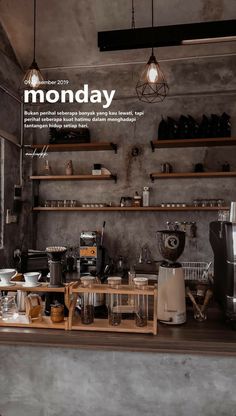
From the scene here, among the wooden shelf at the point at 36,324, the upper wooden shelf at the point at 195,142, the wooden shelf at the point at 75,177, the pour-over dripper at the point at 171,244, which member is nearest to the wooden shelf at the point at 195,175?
the upper wooden shelf at the point at 195,142

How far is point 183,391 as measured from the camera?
57.1 inches

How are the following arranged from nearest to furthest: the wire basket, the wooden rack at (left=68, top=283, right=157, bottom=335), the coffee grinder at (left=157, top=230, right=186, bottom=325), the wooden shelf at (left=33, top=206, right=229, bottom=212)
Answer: the wooden rack at (left=68, top=283, right=157, bottom=335) → the coffee grinder at (left=157, top=230, right=186, bottom=325) → the wooden shelf at (left=33, top=206, right=229, bottom=212) → the wire basket

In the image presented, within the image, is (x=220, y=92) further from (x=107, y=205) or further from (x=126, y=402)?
(x=126, y=402)

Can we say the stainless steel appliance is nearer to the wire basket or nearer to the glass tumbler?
the wire basket

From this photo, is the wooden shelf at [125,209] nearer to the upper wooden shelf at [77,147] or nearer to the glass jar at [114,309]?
the upper wooden shelf at [77,147]

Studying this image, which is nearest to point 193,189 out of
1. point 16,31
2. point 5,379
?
point 16,31

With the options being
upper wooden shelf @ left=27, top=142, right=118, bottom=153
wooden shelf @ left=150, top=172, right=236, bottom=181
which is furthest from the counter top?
upper wooden shelf @ left=27, top=142, right=118, bottom=153

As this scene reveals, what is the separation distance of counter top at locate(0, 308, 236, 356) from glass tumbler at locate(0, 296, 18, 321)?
0.35 feet

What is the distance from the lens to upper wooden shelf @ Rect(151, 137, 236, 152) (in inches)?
155

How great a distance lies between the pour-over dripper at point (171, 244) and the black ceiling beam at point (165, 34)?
7.07ft

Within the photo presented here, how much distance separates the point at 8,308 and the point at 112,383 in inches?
26.4

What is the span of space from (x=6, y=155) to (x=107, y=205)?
4.85 feet

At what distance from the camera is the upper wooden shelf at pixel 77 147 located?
4.22 m

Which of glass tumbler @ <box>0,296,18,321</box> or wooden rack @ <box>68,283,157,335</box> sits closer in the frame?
wooden rack @ <box>68,283,157,335</box>
